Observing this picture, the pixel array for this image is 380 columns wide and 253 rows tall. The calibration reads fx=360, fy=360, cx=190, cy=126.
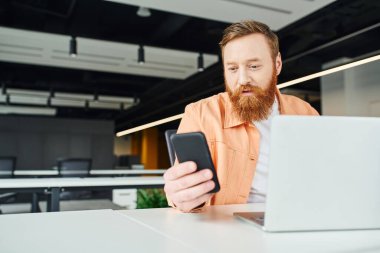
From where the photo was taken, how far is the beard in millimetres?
1646

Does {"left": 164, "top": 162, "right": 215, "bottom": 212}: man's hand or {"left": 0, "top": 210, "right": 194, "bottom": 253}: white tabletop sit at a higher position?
{"left": 164, "top": 162, "right": 215, "bottom": 212}: man's hand

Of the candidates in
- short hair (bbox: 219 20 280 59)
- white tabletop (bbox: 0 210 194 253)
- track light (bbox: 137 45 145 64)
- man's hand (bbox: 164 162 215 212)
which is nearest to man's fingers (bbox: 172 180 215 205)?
man's hand (bbox: 164 162 215 212)

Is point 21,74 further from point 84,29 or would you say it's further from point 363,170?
point 363,170

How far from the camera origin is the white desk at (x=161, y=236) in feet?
2.56

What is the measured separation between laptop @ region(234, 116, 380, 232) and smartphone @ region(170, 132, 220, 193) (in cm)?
20

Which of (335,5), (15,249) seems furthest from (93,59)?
(15,249)

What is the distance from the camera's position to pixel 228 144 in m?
1.60

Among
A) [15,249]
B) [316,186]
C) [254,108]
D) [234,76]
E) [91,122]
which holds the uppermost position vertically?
[91,122]

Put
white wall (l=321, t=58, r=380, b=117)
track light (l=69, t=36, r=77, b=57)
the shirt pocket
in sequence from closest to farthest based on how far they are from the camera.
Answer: the shirt pocket, track light (l=69, t=36, r=77, b=57), white wall (l=321, t=58, r=380, b=117)

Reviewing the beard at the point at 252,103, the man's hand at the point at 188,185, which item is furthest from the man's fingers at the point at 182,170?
the beard at the point at 252,103

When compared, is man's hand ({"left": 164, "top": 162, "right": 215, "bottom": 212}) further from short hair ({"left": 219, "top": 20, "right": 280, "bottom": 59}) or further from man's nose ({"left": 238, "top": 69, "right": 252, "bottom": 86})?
short hair ({"left": 219, "top": 20, "right": 280, "bottom": 59})

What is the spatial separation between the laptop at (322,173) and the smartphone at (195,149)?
20 cm

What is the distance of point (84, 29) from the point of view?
552cm

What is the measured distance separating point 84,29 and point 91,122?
10.2 m
